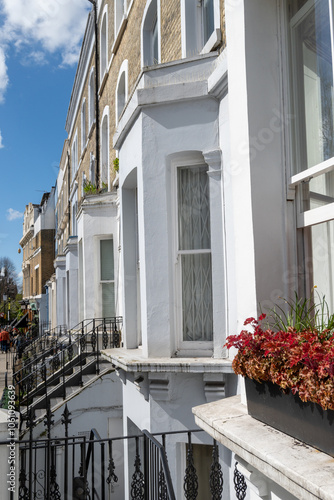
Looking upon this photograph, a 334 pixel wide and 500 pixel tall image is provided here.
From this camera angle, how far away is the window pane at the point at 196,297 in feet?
18.5

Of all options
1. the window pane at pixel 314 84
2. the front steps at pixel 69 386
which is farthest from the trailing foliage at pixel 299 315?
the front steps at pixel 69 386

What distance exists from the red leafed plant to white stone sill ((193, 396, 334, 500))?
0.25 m

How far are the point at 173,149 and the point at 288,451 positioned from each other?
3921 mm

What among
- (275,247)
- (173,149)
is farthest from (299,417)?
(173,149)

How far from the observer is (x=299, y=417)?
248cm

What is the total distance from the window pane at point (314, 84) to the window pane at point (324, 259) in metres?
0.40

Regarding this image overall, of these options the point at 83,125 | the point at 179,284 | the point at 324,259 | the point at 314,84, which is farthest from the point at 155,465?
the point at 83,125

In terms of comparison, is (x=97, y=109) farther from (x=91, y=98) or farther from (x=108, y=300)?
(x=108, y=300)

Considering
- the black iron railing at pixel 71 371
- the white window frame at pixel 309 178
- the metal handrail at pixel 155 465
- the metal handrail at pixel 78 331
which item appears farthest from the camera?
the metal handrail at pixel 78 331

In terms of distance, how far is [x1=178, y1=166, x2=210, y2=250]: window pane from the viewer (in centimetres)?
574

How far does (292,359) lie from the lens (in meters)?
2.45

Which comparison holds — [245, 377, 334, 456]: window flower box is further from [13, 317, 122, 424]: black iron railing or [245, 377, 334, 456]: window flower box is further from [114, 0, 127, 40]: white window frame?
[114, 0, 127, 40]: white window frame

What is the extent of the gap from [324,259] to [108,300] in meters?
10.3

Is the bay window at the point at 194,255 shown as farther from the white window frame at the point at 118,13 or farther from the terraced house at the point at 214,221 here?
the white window frame at the point at 118,13
